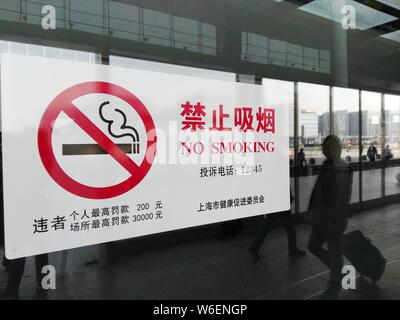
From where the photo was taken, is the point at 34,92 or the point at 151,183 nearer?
the point at 34,92

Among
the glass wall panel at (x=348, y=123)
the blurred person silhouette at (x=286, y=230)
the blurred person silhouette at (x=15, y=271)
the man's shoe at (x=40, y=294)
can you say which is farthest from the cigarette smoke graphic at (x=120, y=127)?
the glass wall panel at (x=348, y=123)

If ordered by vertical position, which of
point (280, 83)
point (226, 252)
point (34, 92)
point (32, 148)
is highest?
point (280, 83)

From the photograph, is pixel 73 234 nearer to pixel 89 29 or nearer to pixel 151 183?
pixel 151 183

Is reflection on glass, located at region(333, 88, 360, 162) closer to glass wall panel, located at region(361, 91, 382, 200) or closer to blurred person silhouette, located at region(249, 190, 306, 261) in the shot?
glass wall panel, located at region(361, 91, 382, 200)

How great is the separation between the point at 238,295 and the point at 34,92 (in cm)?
168

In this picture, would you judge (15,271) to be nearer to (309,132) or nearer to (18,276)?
(18,276)

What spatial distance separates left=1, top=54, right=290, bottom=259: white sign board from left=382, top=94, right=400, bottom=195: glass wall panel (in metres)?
1.33

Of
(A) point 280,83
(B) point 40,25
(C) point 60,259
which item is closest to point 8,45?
(B) point 40,25

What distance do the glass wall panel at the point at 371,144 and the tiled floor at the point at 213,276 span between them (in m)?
0.26

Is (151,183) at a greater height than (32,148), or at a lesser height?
lesser

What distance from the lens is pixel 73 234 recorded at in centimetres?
172

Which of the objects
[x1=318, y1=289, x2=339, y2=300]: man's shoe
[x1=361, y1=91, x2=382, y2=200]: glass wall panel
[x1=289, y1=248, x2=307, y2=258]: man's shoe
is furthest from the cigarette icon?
Answer: [x1=361, y1=91, x2=382, y2=200]: glass wall panel

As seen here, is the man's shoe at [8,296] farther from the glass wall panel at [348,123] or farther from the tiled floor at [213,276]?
the glass wall panel at [348,123]

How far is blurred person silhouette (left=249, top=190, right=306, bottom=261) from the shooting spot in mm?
2266
